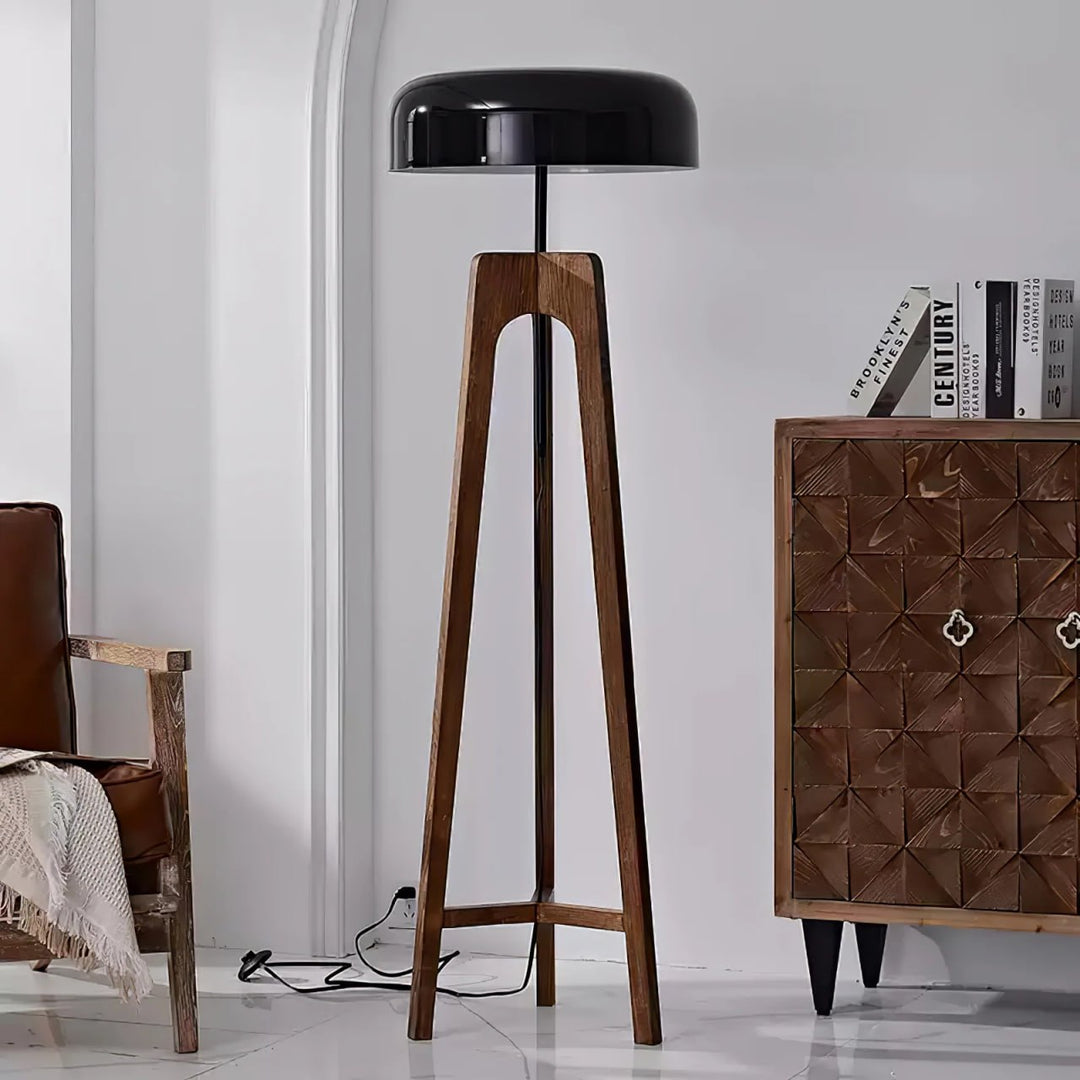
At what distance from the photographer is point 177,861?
2.72 metres

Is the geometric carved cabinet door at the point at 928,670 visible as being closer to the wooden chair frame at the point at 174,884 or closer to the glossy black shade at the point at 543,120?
the glossy black shade at the point at 543,120

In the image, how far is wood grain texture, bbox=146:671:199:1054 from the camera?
271 centimetres

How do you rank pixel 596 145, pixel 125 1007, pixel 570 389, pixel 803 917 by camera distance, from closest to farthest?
pixel 596 145, pixel 803 917, pixel 125 1007, pixel 570 389

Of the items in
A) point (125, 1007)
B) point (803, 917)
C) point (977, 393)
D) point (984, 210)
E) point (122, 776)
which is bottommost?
point (125, 1007)

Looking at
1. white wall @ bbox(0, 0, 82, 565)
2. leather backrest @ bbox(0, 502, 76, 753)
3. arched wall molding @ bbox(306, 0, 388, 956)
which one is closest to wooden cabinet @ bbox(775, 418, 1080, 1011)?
arched wall molding @ bbox(306, 0, 388, 956)

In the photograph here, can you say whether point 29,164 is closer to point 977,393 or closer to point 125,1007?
point 125,1007

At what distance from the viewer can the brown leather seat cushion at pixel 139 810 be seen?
2.65 meters

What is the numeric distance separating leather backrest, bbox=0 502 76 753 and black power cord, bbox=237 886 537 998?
53cm

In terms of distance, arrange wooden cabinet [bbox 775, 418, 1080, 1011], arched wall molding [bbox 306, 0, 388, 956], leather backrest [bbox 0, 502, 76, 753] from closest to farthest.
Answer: wooden cabinet [bbox 775, 418, 1080, 1011] → leather backrest [bbox 0, 502, 76, 753] → arched wall molding [bbox 306, 0, 388, 956]

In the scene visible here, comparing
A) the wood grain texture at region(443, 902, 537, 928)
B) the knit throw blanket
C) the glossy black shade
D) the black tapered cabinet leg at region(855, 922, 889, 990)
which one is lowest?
the black tapered cabinet leg at region(855, 922, 889, 990)

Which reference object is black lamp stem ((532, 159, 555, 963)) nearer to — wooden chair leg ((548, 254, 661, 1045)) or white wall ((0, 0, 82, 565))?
wooden chair leg ((548, 254, 661, 1045))

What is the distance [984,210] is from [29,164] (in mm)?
1799

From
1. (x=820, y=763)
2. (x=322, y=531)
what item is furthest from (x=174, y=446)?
(x=820, y=763)

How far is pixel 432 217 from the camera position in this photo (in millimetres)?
3320
